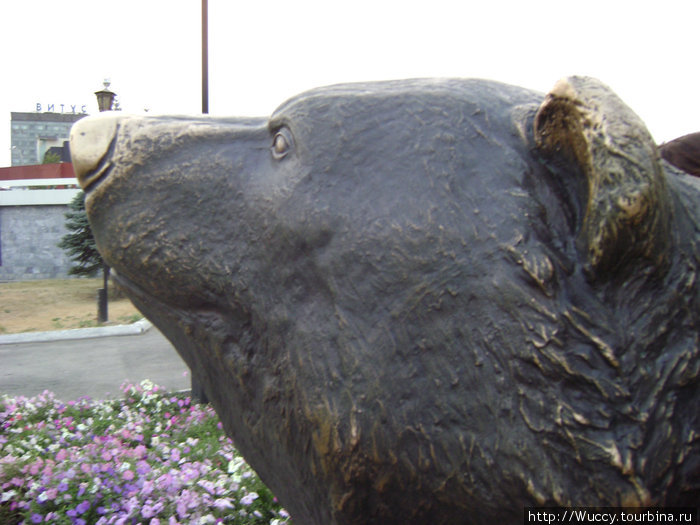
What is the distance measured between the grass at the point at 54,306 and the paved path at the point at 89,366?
11.5 ft

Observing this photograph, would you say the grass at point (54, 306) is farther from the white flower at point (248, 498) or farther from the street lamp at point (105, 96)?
the white flower at point (248, 498)

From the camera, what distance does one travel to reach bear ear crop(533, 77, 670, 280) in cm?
88

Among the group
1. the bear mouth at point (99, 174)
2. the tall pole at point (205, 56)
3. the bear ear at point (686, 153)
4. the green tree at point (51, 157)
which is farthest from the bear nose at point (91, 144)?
the green tree at point (51, 157)

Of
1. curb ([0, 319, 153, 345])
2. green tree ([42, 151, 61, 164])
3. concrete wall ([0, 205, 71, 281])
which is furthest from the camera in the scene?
green tree ([42, 151, 61, 164])

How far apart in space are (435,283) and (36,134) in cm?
4036

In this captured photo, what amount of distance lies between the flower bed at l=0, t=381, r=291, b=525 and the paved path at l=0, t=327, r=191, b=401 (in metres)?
1.27

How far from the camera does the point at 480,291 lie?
101cm

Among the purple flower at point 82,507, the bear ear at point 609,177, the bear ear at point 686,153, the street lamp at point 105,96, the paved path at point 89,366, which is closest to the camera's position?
the bear ear at point 609,177

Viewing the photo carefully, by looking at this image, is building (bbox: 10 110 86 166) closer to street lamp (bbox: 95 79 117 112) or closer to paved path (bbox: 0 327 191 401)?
street lamp (bbox: 95 79 117 112)

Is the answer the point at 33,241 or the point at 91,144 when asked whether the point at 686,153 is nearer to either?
the point at 91,144

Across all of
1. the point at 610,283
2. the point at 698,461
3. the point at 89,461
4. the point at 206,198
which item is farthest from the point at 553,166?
the point at 89,461

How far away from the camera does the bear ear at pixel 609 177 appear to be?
882 mm

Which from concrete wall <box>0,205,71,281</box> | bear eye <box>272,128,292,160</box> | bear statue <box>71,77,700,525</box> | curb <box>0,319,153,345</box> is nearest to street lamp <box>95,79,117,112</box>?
curb <box>0,319,153,345</box>

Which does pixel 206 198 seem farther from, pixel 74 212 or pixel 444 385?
pixel 74 212
